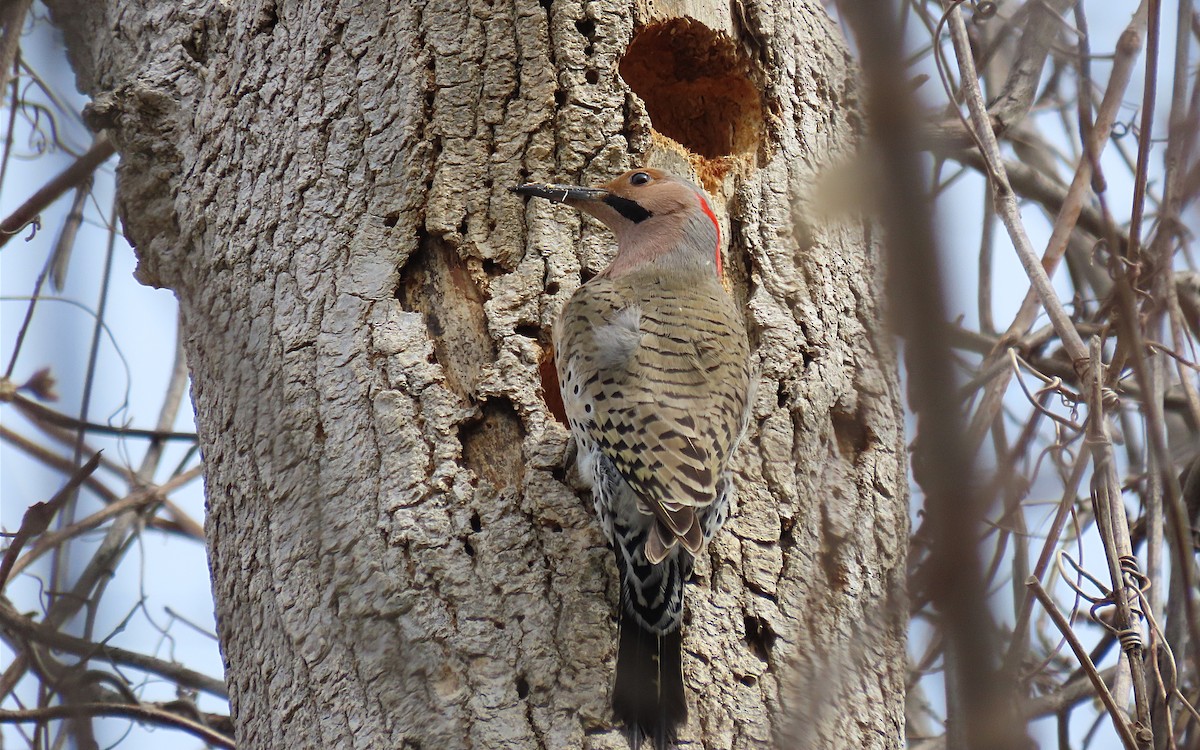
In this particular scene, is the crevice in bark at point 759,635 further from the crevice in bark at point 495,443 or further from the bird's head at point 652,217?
the bird's head at point 652,217

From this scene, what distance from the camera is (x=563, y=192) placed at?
10.3 ft

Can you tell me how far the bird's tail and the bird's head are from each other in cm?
109

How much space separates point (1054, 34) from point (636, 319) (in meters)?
1.93

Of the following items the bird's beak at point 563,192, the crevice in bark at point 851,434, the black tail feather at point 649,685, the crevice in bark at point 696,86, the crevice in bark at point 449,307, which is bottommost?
the black tail feather at point 649,685

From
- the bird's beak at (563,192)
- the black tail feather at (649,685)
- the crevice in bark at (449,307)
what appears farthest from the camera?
the bird's beak at (563,192)

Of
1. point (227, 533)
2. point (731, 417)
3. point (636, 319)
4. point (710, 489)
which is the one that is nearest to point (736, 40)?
point (636, 319)

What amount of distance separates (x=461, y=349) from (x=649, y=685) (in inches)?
38.0

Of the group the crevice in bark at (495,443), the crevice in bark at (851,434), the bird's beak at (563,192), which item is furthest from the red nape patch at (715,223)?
the crevice in bark at (495,443)

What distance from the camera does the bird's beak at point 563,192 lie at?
310 cm

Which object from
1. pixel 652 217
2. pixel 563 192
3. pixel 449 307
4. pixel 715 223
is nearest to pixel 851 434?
pixel 715 223

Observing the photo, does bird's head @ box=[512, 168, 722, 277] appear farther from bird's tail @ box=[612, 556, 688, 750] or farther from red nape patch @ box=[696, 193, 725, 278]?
bird's tail @ box=[612, 556, 688, 750]

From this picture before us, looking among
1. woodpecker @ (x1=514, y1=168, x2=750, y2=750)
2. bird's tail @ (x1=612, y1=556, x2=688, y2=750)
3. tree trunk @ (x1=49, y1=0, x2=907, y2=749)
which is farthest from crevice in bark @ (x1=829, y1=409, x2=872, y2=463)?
bird's tail @ (x1=612, y1=556, x2=688, y2=750)

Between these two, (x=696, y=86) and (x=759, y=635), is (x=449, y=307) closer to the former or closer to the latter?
(x=759, y=635)

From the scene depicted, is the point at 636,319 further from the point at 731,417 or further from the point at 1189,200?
the point at 1189,200
